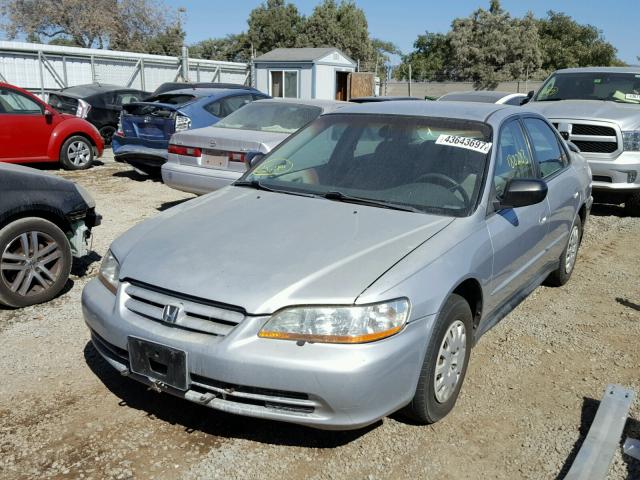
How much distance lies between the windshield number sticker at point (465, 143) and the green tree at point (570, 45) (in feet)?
167

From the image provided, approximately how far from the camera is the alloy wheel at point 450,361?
318cm

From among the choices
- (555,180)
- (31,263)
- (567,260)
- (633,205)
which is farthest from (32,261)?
(633,205)

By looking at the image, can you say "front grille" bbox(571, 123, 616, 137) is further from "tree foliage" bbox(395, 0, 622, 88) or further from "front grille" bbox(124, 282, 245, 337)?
"tree foliage" bbox(395, 0, 622, 88)

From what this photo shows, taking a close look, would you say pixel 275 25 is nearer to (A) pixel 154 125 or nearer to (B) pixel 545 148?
(A) pixel 154 125

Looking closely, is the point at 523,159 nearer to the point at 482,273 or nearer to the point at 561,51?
the point at 482,273

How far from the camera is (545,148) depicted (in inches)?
193

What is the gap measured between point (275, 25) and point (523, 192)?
5991 centimetres

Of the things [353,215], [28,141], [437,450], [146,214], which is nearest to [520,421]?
[437,450]

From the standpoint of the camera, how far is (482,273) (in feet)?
11.4

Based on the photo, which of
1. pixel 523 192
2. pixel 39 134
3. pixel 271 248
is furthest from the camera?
pixel 39 134

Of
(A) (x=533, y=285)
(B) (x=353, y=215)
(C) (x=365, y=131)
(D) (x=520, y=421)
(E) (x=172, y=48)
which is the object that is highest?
(E) (x=172, y=48)

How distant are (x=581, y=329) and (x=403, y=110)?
6.99ft

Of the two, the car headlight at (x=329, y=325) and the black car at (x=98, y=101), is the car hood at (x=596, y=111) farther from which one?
the black car at (x=98, y=101)

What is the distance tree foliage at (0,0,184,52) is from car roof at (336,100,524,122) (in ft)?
142
